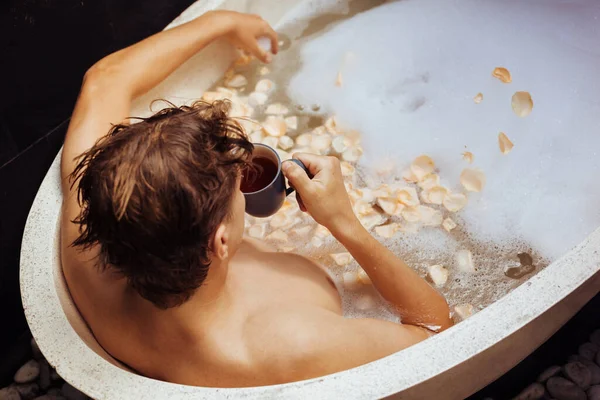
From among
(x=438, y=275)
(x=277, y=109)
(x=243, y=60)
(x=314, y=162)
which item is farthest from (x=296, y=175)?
(x=243, y=60)

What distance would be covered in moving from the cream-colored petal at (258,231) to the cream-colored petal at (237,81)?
0.47m

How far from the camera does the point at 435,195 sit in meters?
1.57

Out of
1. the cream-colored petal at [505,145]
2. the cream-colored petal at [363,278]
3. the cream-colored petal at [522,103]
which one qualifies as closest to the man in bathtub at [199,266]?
the cream-colored petal at [363,278]

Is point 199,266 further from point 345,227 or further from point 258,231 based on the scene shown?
point 258,231

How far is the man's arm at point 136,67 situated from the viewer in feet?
4.08

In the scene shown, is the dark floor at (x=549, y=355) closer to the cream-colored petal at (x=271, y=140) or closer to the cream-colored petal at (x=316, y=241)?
the cream-colored petal at (x=316, y=241)

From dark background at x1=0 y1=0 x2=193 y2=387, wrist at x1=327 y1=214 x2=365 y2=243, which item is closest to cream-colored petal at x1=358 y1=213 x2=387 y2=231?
wrist at x1=327 y1=214 x2=365 y2=243

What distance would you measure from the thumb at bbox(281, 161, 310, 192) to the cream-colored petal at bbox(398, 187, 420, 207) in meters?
0.51

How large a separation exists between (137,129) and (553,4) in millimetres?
1383

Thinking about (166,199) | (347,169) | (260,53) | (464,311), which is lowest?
(464,311)

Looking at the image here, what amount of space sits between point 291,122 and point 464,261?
62 centimetres

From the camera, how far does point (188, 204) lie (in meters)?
0.82

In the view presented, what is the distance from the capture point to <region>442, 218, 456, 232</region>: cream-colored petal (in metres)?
1.50

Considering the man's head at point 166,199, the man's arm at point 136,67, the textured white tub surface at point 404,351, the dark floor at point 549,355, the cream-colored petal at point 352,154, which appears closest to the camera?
the man's head at point 166,199
